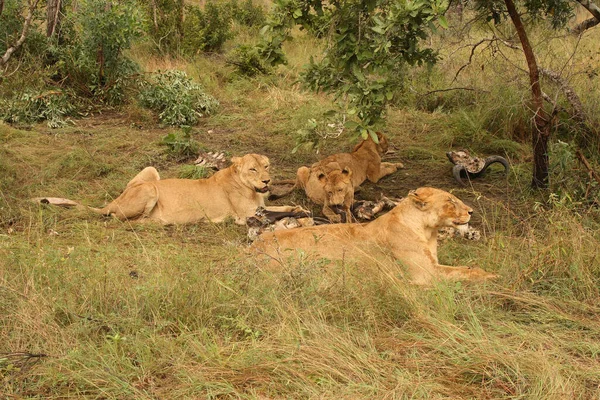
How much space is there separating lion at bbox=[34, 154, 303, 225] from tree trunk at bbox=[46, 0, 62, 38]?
4830mm

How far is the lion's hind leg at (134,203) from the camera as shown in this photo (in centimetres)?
845

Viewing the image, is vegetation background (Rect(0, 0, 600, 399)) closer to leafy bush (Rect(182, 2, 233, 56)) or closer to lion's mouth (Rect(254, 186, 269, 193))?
lion's mouth (Rect(254, 186, 269, 193))

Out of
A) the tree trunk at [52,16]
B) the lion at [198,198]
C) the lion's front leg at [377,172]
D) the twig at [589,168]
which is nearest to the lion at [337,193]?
the lion at [198,198]

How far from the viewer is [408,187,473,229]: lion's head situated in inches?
261

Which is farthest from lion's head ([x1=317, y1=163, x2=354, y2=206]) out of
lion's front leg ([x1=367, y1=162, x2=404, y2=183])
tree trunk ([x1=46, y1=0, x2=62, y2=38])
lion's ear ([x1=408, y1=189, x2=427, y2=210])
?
tree trunk ([x1=46, y1=0, x2=62, y2=38])

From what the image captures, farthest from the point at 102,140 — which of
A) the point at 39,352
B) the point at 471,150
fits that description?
the point at 39,352

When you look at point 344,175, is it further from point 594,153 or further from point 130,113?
point 130,113

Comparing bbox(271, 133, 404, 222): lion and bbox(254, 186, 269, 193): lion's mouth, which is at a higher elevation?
bbox(271, 133, 404, 222): lion

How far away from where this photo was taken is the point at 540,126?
8.67 m

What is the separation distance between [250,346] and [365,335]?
2.36 feet

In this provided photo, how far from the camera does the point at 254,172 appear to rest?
29.4 feet

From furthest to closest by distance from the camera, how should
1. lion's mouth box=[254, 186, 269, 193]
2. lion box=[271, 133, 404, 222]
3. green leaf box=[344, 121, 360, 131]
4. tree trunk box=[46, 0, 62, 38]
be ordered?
tree trunk box=[46, 0, 62, 38], lion's mouth box=[254, 186, 269, 193], lion box=[271, 133, 404, 222], green leaf box=[344, 121, 360, 131]

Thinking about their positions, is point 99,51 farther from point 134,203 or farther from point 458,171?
point 458,171

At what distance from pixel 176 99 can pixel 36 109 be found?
6.83 feet
